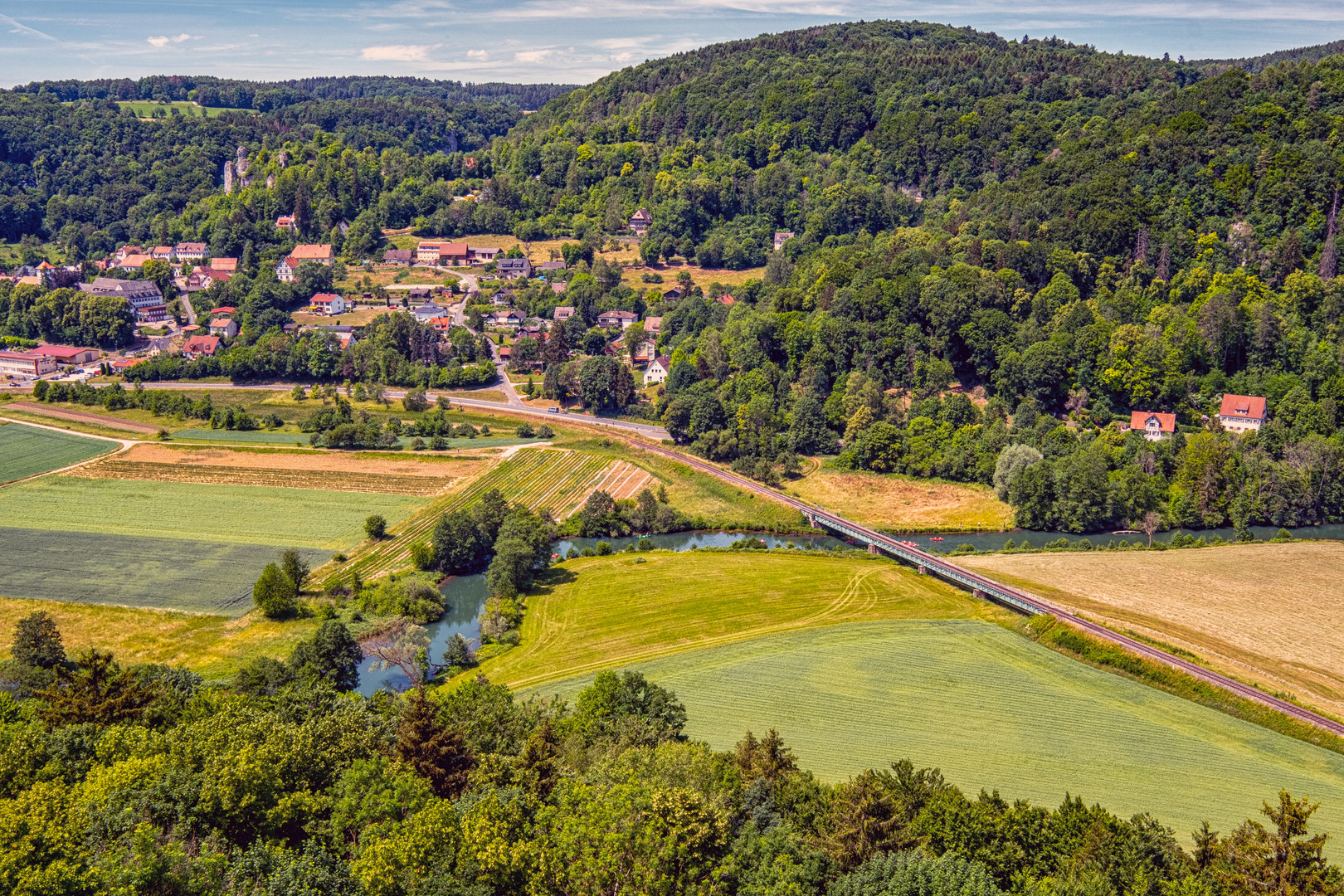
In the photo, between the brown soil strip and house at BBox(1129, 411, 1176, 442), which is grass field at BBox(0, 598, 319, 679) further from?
house at BBox(1129, 411, 1176, 442)

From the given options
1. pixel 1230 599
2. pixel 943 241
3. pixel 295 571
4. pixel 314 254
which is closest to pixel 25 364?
pixel 314 254

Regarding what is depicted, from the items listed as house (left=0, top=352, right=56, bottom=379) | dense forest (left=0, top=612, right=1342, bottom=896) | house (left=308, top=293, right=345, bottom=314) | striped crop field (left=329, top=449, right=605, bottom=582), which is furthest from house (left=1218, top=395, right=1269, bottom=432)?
house (left=0, top=352, right=56, bottom=379)

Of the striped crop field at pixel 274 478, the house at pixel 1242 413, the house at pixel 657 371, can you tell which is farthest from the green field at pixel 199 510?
the house at pixel 1242 413

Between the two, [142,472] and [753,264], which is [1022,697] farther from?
[753,264]

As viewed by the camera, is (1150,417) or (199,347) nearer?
(1150,417)

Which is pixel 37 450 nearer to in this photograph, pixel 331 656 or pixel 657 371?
pixel 331 656

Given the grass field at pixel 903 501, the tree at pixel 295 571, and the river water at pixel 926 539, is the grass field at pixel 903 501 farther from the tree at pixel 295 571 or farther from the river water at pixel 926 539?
the tree at pixel 295 571

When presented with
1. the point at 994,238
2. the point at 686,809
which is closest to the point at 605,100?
the point at 994,238
